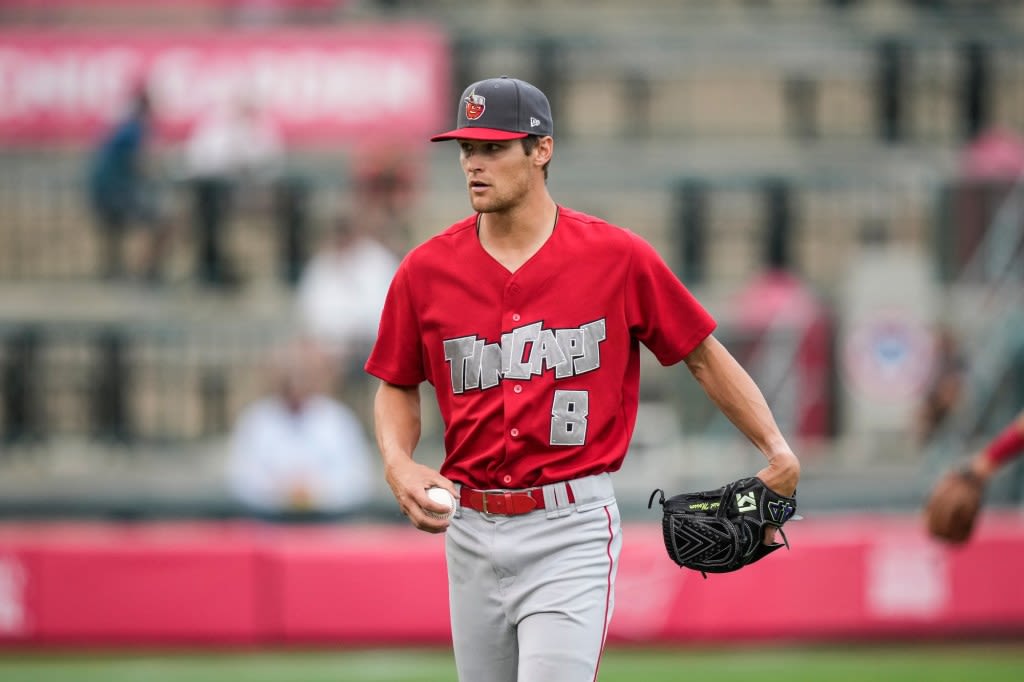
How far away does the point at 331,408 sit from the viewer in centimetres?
1062

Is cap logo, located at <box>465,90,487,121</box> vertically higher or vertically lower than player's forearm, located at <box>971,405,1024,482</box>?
higher

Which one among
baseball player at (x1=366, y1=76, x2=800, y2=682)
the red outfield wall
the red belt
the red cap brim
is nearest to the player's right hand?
baseball player at (x1=366, y1=76, x2=800, y2=682)

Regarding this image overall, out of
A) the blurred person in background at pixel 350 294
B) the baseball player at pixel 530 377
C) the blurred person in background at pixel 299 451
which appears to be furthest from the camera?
the blurred person in background at pixel 350 294

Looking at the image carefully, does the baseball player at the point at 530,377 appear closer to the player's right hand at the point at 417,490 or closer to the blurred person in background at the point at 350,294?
the player's right hand at the point at 417,490

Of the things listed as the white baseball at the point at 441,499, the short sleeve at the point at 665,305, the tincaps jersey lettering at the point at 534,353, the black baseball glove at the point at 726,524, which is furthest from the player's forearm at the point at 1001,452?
the white baseball at the point at 441,499

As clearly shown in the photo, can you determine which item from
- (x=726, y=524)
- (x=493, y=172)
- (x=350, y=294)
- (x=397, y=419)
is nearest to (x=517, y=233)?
(x=493, y=172)

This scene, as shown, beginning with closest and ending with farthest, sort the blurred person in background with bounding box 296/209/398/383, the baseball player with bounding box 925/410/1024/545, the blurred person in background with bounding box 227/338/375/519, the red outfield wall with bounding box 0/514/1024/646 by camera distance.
A: the baseball player with bounding box 925/410/1024/545 < the red outfield wall with bounding box 0/514/1024/646 < the blurred person in background with bounding box 227/338/375/519 < the blurred person in background with bounding box 296/209/398/383

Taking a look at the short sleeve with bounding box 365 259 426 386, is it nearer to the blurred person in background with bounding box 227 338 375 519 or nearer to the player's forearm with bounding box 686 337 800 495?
the player's forearm with bounding box 686 337 800 495

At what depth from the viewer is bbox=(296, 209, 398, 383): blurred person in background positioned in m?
11.4

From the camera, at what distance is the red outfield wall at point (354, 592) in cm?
1019

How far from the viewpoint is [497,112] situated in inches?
192

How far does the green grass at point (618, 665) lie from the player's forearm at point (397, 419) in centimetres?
426

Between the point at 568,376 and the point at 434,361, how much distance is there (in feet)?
1.52

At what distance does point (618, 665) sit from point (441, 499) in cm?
528
